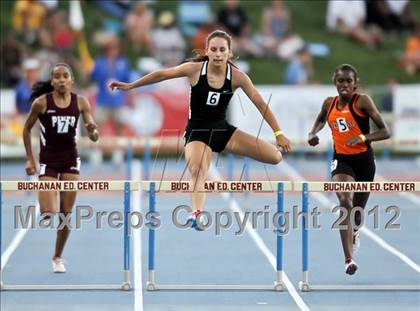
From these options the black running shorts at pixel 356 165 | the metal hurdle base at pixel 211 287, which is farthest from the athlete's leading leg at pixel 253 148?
the metal hurdle base at pixel 211 287

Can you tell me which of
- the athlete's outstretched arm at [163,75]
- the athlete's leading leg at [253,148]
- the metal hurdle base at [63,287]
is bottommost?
the metal hurdle base at [63,287]

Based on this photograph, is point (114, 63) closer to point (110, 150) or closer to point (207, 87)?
point (110, 150)

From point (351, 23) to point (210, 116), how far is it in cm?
1657

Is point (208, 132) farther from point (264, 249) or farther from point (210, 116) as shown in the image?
point (264, 249)

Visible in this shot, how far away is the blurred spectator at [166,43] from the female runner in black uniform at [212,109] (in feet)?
47.2

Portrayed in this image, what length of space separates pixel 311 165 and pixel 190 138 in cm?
1355

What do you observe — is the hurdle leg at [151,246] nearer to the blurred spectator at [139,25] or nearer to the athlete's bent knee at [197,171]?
the athlete's bent knee at [197,171]

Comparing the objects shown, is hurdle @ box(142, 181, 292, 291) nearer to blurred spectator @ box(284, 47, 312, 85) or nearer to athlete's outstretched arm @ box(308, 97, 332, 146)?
athlete's outstretched arm @ box(308, 97, 332, 146)

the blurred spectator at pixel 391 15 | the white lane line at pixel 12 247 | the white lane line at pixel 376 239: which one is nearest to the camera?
the white lane line at pixel 376 239

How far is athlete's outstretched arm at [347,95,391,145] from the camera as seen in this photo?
10.5m

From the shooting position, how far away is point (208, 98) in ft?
32.1

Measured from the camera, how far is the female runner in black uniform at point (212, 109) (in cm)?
968

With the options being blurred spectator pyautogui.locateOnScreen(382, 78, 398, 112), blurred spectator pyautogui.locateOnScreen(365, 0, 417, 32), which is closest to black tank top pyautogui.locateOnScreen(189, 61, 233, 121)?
blurred spectator pyautogui.locateOnScreen(382, 78, 398, 112)

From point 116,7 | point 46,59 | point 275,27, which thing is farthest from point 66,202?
point 275,27
